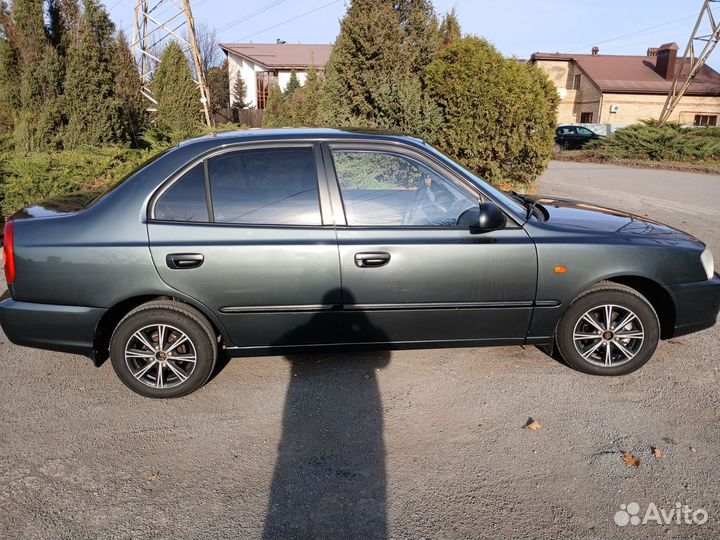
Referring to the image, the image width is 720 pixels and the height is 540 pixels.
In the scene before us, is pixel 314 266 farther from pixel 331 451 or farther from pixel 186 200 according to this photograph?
pixel 331 451

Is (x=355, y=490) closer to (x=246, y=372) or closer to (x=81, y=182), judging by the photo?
(x=246, y=372)

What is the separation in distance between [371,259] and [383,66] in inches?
244

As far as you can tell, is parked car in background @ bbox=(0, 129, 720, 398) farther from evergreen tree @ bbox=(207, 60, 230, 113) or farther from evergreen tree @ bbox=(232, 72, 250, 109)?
evergreen tree @ bbox=(232, 72, 250, 109)

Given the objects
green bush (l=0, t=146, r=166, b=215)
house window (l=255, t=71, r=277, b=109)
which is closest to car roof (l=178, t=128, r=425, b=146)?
green bush (l=0, t=146, r=166, b=215)

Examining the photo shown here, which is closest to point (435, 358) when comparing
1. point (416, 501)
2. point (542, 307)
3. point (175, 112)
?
point (542, 307)

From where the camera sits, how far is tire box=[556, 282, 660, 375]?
3.71 m

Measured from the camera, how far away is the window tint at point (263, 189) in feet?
11.5

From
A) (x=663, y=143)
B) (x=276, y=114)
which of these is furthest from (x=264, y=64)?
(x=663, y=143)

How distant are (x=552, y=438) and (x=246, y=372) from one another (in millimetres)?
2156

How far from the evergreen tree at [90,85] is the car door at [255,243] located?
7.22m

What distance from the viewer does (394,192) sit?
3.68m

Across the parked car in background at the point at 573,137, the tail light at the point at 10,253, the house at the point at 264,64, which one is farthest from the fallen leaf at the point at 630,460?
the house at the point at 264,64

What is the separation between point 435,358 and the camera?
4.16 metres

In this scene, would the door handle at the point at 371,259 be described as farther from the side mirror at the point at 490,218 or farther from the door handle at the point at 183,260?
the door handle at the point at 183,260
